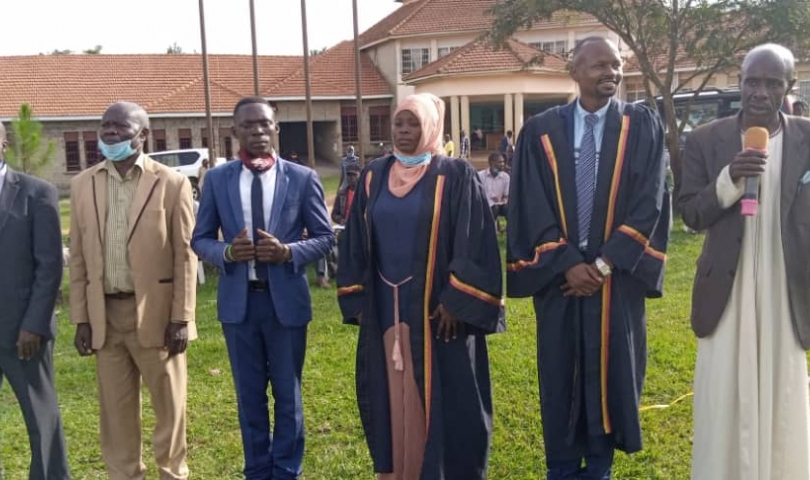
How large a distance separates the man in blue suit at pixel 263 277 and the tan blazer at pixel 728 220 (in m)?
1.86

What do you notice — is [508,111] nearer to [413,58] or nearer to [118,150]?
[413,58]

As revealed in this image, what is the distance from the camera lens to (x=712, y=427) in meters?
3.32

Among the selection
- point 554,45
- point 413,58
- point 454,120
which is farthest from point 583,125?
point 413,58

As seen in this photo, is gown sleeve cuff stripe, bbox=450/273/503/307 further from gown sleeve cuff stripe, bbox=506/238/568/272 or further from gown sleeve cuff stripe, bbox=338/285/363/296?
gown sleeve cuff stripe, bbox=338/285/363/296

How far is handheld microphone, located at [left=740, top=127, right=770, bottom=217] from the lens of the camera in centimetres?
304

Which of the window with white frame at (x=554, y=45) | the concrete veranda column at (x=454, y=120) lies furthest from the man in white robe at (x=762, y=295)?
the window with white frame at (x=554, y=45)

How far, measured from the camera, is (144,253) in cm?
379

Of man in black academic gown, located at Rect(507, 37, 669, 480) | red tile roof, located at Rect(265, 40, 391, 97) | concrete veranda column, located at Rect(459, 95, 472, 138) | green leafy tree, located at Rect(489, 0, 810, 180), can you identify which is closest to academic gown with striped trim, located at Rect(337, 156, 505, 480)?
man in black academic gown, located at Rect(507, 37, 669, 480)

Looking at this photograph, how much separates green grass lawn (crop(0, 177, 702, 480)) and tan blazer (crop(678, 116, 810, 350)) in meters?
1.28

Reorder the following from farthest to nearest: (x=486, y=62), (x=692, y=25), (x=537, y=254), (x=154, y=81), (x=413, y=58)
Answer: (x=413, y=58) → (x=154, y=81) → (x=486, y=62) → (x=692, y=25) → (x=537, y=254)

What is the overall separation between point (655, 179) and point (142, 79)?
32161 mm

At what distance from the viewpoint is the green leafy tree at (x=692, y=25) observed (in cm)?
1423

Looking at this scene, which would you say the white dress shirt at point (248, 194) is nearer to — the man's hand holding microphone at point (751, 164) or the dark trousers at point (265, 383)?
the dark trousers at point (265, 383)

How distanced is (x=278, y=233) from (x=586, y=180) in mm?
1562
